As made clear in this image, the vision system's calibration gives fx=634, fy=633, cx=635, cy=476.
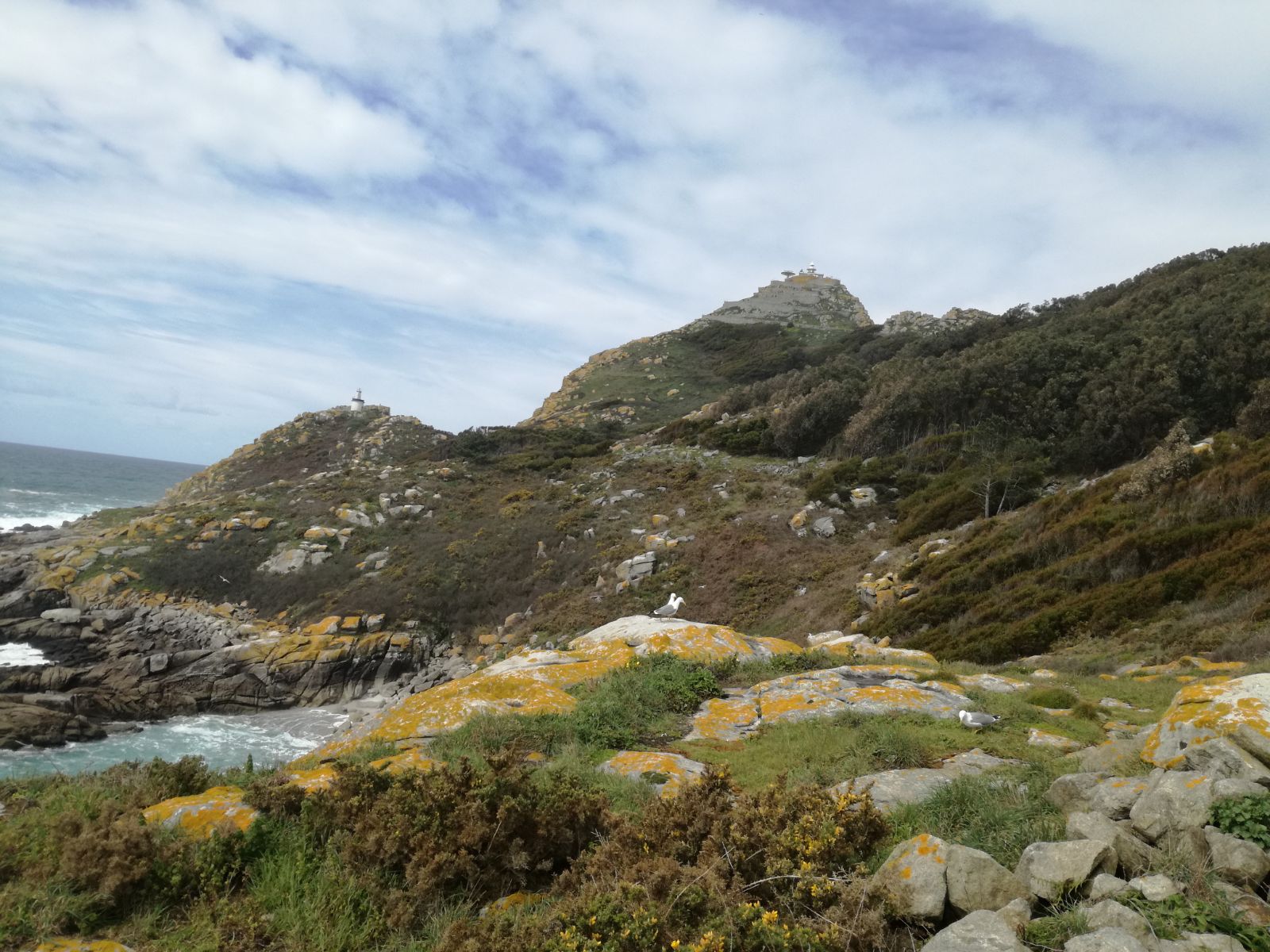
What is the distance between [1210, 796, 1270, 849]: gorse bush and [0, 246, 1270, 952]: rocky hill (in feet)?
0.07

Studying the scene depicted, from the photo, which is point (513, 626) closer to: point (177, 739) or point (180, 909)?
point (177, 739)

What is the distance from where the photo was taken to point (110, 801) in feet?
13.9

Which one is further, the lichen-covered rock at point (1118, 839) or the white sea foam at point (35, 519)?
the white sea foam at point (35, 519)

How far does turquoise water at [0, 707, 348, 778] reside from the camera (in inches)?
599

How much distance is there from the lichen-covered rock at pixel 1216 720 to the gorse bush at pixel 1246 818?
3.75 ft

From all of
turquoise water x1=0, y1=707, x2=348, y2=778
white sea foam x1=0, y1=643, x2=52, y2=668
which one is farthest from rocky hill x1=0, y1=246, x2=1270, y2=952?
turquoise water x1=0, y1=707, x2=348, y2=778

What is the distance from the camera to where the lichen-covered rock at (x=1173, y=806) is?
3.20 meters

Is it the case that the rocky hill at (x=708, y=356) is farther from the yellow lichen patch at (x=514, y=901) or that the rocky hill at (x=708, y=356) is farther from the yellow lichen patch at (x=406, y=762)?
the yellow lichen patch at (x=514, y=901)

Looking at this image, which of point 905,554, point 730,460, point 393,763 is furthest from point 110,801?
point 730,460

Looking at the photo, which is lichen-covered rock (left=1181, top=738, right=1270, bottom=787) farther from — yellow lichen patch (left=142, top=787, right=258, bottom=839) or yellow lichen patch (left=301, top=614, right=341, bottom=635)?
yellow lichen patch (left=301, top=614, right=341, bottom=635)

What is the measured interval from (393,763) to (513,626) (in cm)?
1827

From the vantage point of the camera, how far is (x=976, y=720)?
6754mm

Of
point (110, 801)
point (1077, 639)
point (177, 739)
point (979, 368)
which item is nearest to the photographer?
point (110, 801)

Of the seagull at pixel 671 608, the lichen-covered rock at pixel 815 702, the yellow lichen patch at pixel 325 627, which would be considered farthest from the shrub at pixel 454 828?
the yellow lichen patch at pixel 325 627
